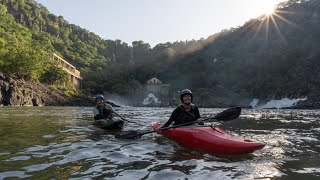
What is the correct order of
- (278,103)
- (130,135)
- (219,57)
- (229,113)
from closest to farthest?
(130,135), (229,113), (278,103), (219,57)

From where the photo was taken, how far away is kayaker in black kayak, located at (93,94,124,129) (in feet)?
42.6

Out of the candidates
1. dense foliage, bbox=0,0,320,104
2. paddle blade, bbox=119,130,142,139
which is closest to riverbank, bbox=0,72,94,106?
dense foliage, bbox=0,0,320,104

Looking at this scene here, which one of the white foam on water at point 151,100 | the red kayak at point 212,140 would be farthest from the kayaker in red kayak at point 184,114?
the white foam on water at point 151,100

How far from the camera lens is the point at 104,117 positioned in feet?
47.1

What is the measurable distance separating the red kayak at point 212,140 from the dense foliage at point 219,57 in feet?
227

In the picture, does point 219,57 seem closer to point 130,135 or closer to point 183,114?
point 183,114

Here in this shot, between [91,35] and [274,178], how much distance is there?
173825 mm

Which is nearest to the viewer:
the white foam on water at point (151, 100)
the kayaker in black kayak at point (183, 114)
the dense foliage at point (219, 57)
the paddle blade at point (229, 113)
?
the kayaker in black kayak at point (183, 114)

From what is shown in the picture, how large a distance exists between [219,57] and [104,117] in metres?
118

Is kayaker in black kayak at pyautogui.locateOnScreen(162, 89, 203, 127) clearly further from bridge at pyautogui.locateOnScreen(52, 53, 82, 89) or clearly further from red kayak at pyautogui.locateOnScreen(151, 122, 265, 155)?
bridge at pyautogui.locateOnScreen(52, 53, 82, 89)

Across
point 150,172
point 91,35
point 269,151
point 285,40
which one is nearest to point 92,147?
point 150,172

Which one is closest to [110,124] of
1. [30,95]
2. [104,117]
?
[104,117]

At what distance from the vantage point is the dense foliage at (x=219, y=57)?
97.2 meters

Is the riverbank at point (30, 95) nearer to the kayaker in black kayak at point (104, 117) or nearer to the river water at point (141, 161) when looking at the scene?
the kayaker in black kayak at point (104, 117)
